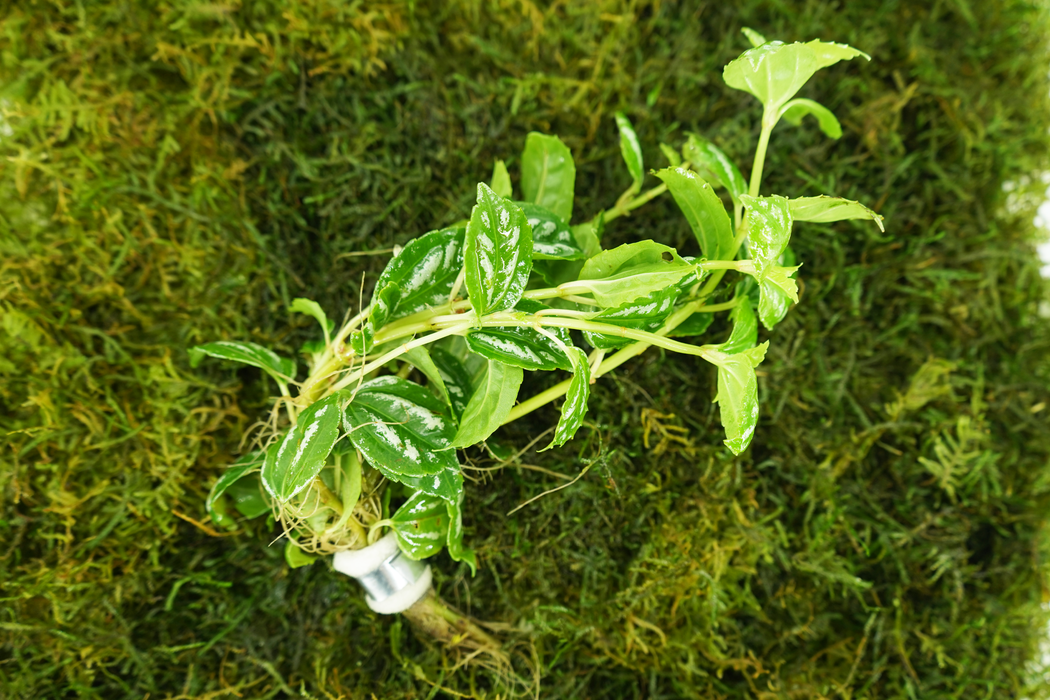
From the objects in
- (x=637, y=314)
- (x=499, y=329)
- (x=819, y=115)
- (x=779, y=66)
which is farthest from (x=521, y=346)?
(x=819, y=115)

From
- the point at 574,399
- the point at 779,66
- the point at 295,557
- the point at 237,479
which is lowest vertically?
the point at 295,557

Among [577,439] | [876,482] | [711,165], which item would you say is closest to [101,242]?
[577,439]

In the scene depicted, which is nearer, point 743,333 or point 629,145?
point 743,333

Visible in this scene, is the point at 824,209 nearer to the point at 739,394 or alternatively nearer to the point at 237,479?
the point at 739,394

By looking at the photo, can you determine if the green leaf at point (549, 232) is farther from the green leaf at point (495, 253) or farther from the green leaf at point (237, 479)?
the green leaf at point (237, 479)

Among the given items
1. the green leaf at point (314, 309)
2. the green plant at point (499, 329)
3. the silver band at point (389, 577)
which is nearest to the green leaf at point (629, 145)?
the green plant at point (499, 329)

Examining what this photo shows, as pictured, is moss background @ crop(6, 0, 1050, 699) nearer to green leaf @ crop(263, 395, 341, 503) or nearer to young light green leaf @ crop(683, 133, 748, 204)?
young light green leaf @ crop(683, 133, 748, 204)
